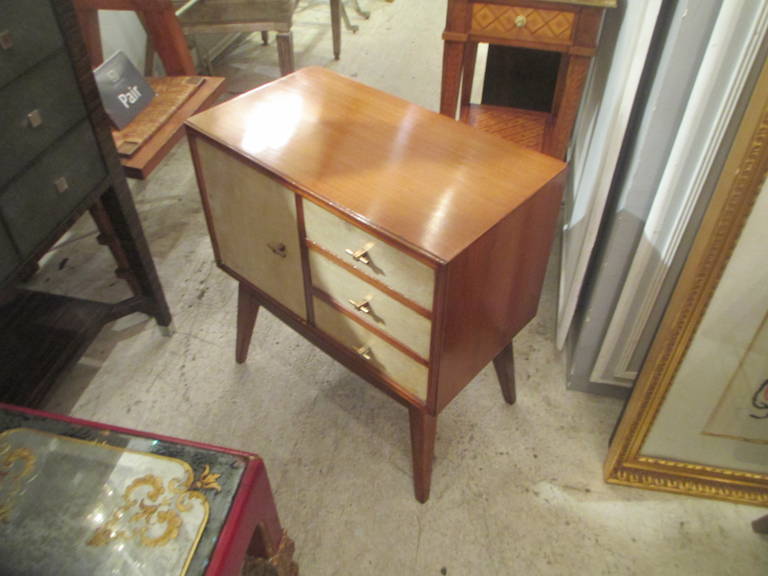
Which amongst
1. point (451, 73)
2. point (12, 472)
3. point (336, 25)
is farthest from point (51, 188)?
point (336, 25)

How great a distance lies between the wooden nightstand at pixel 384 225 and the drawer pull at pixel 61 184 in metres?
0.28

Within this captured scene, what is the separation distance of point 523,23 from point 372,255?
2.79ft

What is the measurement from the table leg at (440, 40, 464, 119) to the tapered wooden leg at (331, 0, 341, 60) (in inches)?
63.9

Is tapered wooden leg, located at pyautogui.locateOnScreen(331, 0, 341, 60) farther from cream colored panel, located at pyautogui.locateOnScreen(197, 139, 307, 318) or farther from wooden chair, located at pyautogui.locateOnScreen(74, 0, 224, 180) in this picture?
cream colored panel, located at pyautogui.locateOnScreen(197, 139, 307, 318)

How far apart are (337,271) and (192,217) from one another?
125 centimetres

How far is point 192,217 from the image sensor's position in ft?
7.11

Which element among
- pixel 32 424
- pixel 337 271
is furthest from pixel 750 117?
pixel 32 424

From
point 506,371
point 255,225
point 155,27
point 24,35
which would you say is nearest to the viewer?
point 24,35

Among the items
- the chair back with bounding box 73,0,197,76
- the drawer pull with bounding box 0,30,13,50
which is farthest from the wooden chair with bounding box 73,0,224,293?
the drawer pull with bounding box 0,30,13,50

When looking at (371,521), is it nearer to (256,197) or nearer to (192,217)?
(256,197)

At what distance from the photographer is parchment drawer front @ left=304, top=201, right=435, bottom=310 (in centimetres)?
94

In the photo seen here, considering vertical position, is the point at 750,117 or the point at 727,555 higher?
the point at 750,117

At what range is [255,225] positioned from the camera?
3.91ft

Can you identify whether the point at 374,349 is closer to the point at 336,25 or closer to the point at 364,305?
the point at 364,305
